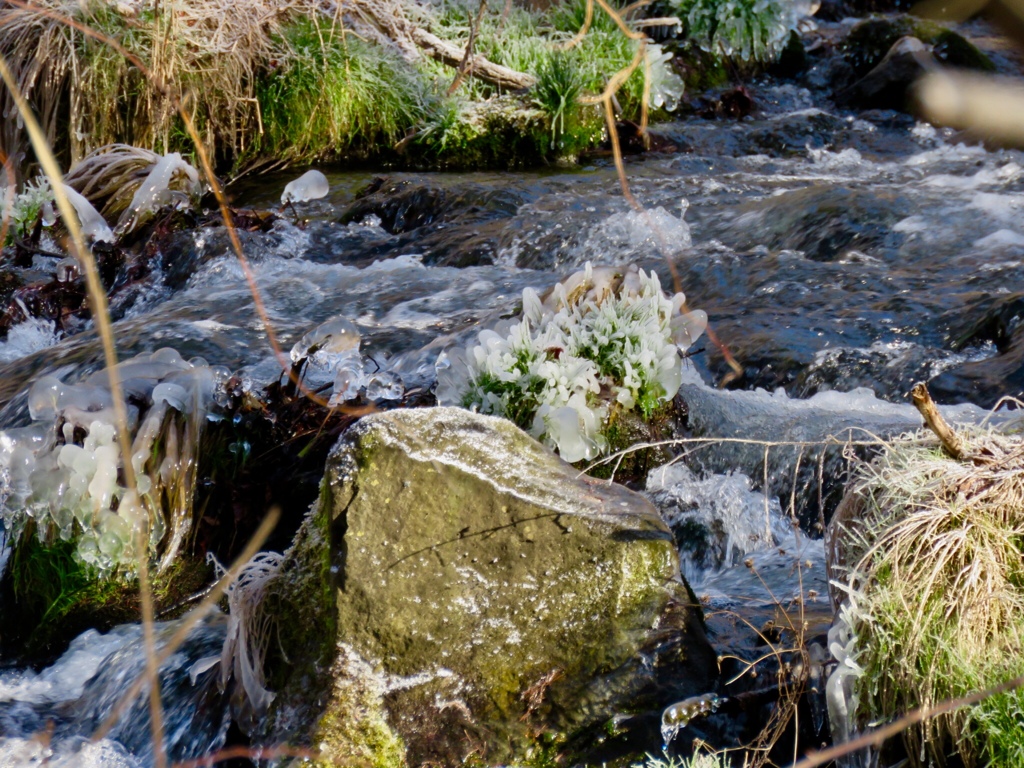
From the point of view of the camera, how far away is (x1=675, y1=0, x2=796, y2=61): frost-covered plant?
1102 centimetres

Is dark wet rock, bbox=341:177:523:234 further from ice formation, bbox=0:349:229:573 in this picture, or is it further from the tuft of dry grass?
ice formation, bbox=0:349:229:573

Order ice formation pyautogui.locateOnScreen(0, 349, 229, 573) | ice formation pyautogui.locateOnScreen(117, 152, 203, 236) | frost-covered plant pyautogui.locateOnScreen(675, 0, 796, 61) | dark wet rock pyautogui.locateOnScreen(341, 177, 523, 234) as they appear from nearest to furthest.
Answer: ice formation pyautogui.locateOnScreen(0, 349, 229, 573) < ice formation pyautogui.locateOnScreen(117, 152, 203, 236) < dark wet rock pyautogui.locateOnScreen(341, 177, 523, 234) < frost-covered plant pyautogui.locateOnScreen(675, 0, 796, 61)

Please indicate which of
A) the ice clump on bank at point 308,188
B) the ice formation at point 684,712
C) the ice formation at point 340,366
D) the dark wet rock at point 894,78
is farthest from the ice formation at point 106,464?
the dark wet rock at point 894,78

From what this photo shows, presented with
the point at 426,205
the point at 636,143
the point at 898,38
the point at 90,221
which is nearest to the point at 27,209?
the point at 90,221

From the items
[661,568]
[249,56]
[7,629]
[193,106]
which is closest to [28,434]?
[7,629]

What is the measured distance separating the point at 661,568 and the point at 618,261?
11.7 feet

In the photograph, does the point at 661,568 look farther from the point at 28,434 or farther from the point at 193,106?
the point at 193,106

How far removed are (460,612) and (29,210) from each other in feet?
18.2

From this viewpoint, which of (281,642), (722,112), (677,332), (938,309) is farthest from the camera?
(722,112)

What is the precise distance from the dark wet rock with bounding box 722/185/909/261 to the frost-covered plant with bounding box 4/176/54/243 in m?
4.15

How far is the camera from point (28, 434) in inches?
127

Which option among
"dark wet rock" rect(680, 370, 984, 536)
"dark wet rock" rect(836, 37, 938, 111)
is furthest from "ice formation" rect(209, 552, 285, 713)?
"dark wet rock" rect(836, 37, 938, 111)

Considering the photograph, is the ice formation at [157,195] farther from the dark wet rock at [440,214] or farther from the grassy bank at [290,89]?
the dark wet rock at [440,214]

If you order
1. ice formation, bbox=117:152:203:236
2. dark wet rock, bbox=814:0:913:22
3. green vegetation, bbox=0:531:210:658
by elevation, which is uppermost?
dark wet rock, bbox=814:0:913:22
